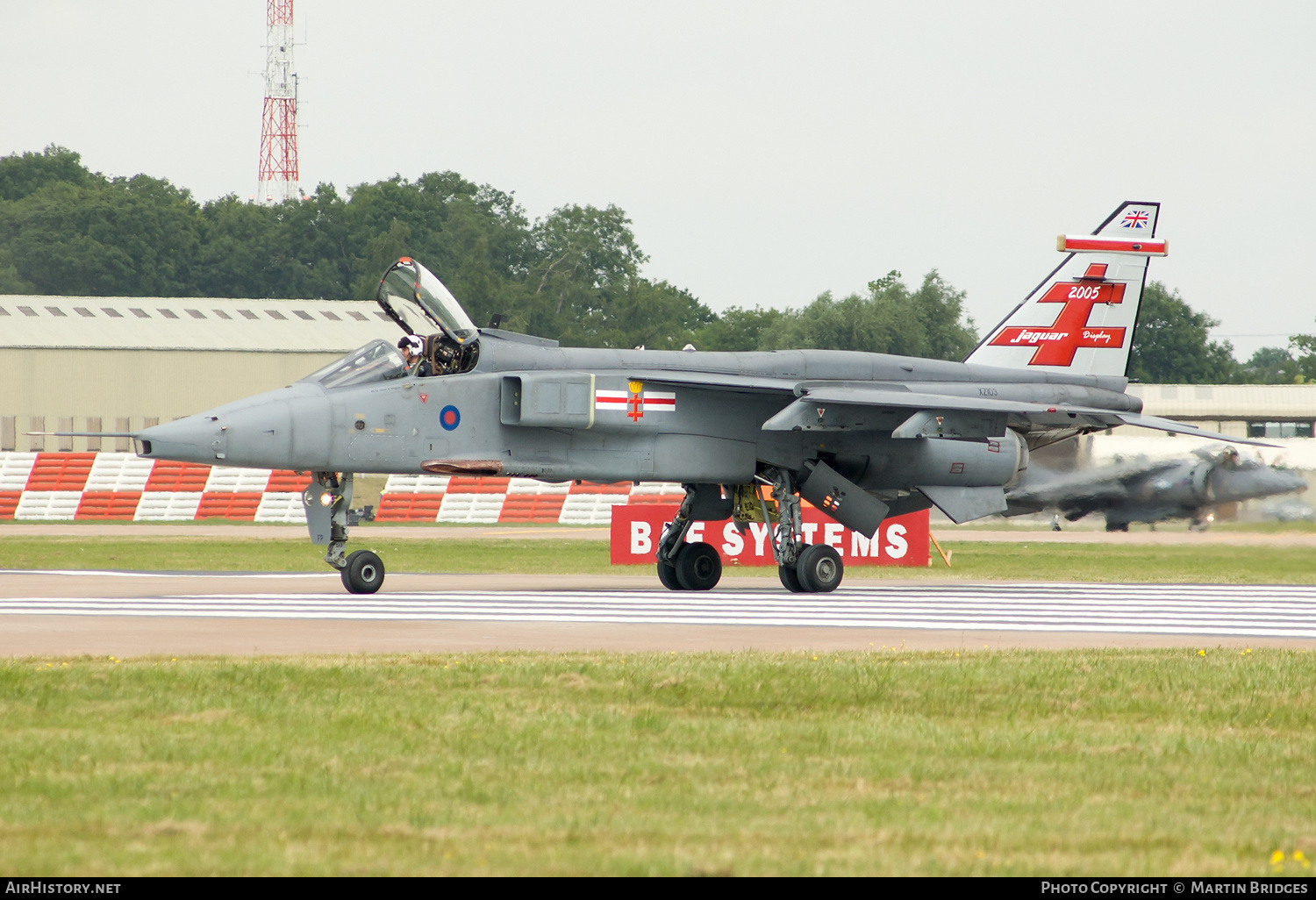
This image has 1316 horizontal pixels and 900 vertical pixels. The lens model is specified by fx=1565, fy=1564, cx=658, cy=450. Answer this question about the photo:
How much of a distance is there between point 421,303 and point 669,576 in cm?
474

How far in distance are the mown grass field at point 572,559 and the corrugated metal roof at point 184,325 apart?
26634mm

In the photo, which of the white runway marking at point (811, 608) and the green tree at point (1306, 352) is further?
the green tree at point (1306, 352)

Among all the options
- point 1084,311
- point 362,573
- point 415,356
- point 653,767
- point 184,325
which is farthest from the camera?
point 184,325

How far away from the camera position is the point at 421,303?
714 inches

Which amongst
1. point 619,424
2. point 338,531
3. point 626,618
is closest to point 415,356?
point 338,531

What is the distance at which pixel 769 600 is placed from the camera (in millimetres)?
17219

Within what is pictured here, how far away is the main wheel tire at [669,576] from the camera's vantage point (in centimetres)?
1983

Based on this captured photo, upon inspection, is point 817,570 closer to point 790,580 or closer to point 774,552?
point 790,580

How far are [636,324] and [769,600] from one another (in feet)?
267

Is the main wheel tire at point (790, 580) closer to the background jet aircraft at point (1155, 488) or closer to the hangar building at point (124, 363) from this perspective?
the background jet aircraft at point (1155, 488)

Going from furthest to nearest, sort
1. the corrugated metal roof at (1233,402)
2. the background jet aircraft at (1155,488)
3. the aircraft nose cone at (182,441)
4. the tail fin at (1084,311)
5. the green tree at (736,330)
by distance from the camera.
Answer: the green tree at (736,330) → the corrugated metal roof at (1233,402) → the background jet aircraft at (1155,488) → the tail fin at (1084,311) → the aircraft nose cone at (182,441)

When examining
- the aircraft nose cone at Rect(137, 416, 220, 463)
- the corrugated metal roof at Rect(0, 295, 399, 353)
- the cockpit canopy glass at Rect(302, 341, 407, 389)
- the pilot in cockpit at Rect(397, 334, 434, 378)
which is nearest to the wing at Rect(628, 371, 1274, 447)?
the pilot in cockpit at Rect(397, 334, 434, 378)

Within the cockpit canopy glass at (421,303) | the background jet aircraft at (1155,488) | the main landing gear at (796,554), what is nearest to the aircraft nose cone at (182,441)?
the cockpit canopy glass at (421,303)
